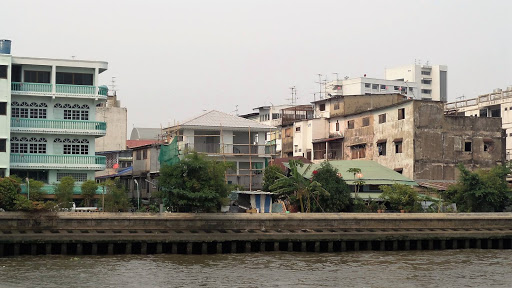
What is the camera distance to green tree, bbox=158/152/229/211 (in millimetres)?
43781

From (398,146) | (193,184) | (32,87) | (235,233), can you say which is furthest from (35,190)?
(398,146)

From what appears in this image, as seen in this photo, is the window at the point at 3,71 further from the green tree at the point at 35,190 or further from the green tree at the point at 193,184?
the green tree at the point at 193,184

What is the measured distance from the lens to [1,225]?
4050 cm

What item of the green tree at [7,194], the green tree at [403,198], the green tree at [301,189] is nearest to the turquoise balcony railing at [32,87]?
the green tree at [7,194]

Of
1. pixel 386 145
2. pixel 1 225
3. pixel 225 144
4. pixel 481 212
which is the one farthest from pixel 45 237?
pixel 386 145

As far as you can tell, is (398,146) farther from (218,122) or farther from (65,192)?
(65,192)

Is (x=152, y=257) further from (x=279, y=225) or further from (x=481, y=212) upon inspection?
(x=481, y=212)

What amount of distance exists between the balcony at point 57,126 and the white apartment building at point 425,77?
253 feet

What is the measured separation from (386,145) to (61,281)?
123 feet

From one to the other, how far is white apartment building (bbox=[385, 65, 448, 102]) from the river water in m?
82.0

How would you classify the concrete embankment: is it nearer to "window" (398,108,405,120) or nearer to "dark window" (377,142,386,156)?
"window" (398,108,405,120)

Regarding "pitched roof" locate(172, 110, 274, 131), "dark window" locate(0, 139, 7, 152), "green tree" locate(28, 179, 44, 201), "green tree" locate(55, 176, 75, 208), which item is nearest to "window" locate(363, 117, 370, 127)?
"pitched roof" locate(172, 110, 274, 131)

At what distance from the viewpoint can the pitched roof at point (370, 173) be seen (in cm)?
5653

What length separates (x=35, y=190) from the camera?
46812 mm
